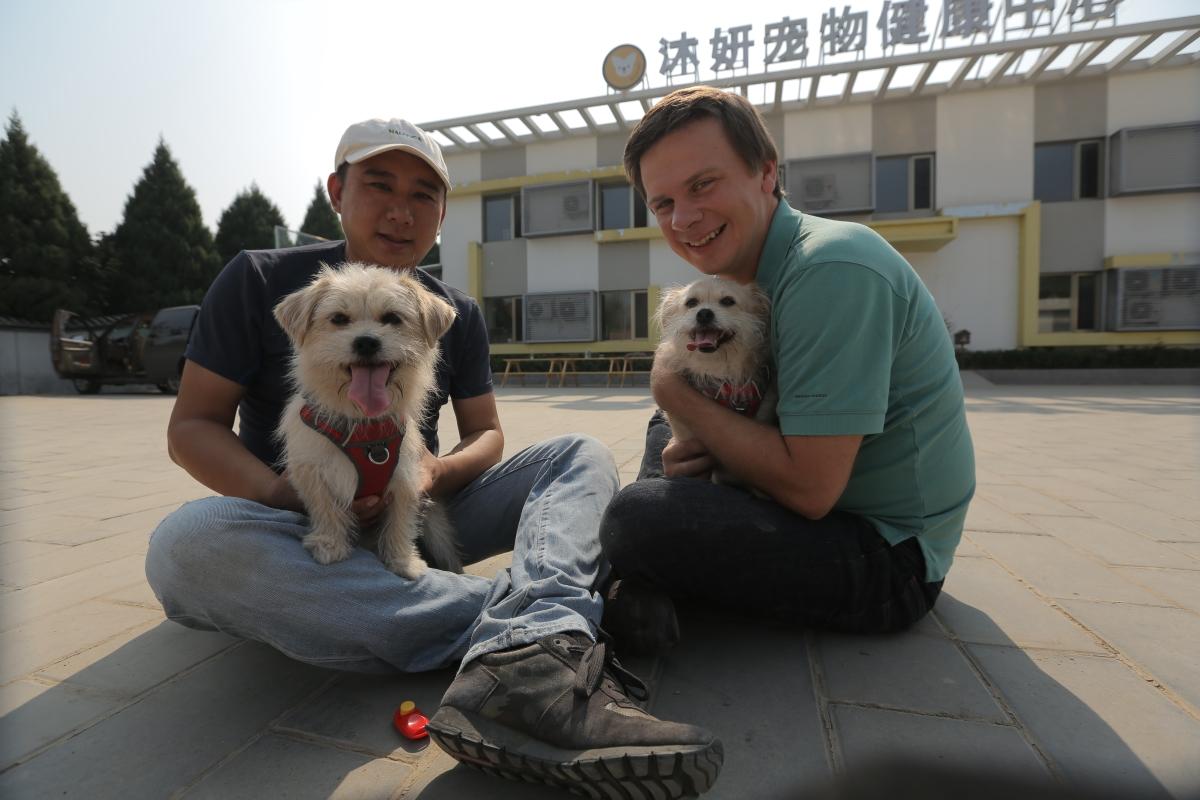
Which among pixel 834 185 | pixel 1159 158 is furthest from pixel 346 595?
pixel 1159 158

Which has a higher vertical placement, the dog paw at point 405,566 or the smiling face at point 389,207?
the smiling face at point 389,207

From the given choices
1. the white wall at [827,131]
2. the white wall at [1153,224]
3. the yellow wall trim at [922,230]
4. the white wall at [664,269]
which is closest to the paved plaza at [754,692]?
the yellow wall trim at [922,230]

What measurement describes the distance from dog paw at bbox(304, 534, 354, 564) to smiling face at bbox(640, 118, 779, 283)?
158cm

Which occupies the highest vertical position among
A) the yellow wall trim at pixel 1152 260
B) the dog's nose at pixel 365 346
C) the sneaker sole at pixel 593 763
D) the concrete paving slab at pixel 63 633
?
the yellow wall trim at pixel 1152 260

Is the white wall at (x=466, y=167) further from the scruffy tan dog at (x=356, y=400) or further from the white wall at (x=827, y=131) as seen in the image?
the scruffy tan dog at (x=356, y=400)

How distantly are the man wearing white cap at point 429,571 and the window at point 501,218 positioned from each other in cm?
2064

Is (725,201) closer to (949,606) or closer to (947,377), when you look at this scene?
(947,377)

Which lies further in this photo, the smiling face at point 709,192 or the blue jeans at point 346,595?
the smiling face at point 709,192

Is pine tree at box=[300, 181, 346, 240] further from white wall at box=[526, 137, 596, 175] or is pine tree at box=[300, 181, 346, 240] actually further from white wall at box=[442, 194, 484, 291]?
white wall at box=[526, 137, 596, 175]

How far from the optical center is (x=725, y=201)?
6.80ft

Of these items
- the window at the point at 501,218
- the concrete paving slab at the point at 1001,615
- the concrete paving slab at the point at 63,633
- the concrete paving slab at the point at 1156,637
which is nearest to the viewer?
the concrete paving slab at the point at 1156,637

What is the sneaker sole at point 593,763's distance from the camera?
1.26 metres

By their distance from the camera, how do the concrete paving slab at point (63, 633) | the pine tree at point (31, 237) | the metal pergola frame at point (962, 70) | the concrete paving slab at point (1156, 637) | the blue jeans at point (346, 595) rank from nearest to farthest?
the blue jeans at point (346, 595)
the concrete paving slab at point (1156, 637)
the concrete paving slab at point (63, 633)
the metal pergola frame at point (962, 70)
the pine tree at point (31, 237)

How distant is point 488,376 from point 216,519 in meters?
1.39
